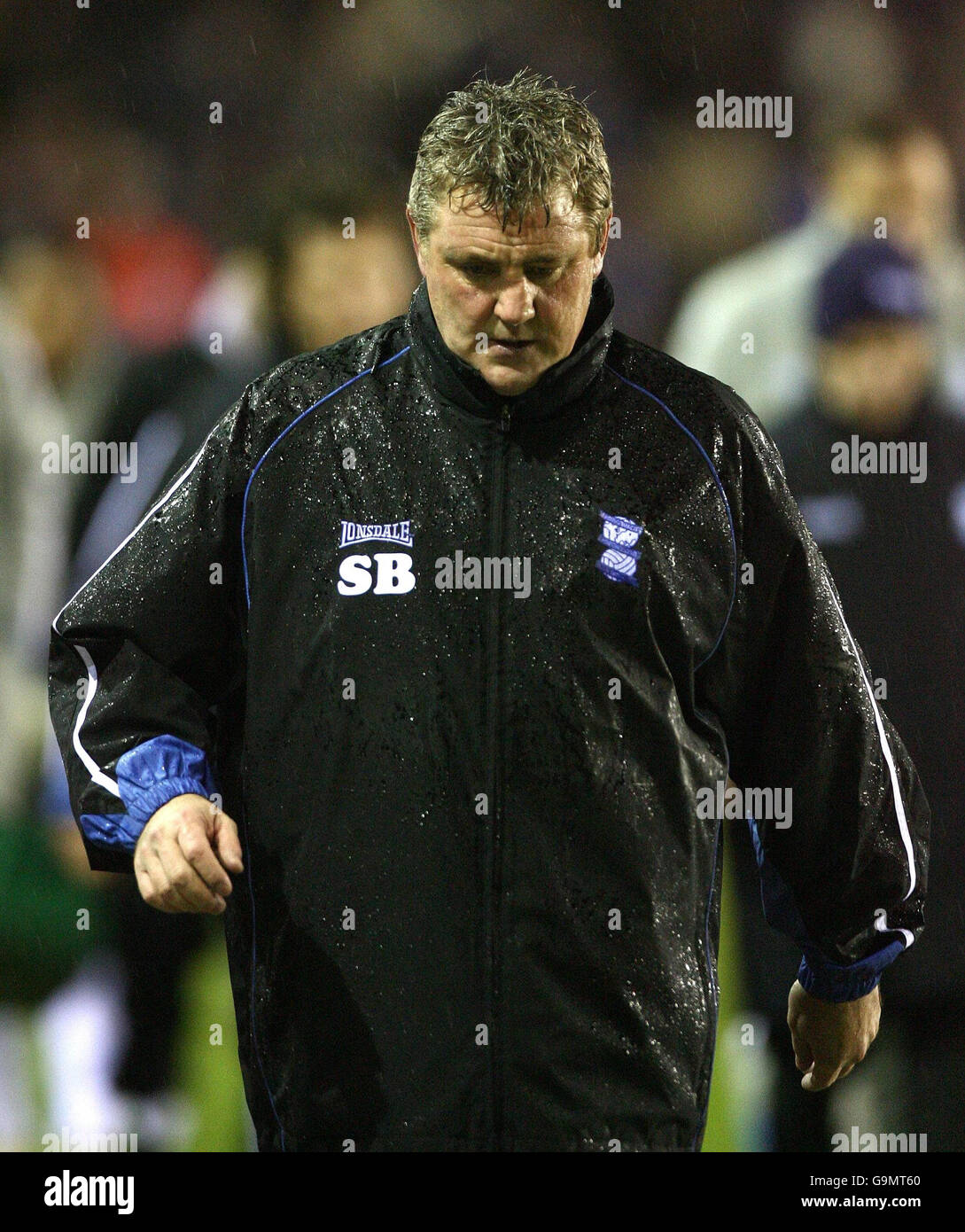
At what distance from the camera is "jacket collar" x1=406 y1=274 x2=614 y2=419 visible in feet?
5.19

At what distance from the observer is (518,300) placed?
1522 millimetres

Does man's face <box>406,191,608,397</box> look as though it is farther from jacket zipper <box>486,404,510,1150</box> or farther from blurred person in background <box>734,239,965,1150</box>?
blurred person in background <box>734,239,965,1150</box>

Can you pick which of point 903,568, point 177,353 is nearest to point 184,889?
point 177,353

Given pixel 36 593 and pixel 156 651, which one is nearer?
pixel 156 651

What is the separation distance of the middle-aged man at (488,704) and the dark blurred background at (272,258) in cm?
102

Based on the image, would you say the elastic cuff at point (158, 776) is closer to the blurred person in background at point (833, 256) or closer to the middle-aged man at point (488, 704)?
the middle-aged man at point (488, 704)

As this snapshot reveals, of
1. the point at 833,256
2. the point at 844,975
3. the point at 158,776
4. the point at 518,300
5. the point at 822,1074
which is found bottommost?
the point at 822,1074

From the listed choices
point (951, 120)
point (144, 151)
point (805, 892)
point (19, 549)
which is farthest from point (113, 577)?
point (951, 120)

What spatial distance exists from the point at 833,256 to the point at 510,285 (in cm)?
129

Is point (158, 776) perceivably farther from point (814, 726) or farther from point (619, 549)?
point (814, 726)

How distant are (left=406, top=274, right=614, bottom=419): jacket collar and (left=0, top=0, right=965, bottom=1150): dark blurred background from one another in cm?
105

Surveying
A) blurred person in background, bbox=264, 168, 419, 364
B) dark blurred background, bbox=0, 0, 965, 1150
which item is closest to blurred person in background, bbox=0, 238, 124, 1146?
dark blurred background, bbox=0, 0, 965, 1150

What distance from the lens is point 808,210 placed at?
268 cm
